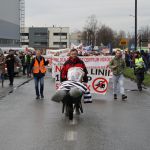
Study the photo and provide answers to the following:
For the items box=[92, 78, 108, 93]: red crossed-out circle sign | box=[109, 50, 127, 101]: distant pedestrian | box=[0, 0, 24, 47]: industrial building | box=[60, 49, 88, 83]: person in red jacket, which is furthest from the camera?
box=[0, 0, 24, 47]: industrial building

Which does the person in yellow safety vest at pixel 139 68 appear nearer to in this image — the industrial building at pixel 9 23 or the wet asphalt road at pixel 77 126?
the wet asphalt road at pixel 77 126

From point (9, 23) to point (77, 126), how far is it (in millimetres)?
99049

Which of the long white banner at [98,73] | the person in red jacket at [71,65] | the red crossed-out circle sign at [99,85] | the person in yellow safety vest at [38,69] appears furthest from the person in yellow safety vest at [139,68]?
the person in red jacket at [71,65]

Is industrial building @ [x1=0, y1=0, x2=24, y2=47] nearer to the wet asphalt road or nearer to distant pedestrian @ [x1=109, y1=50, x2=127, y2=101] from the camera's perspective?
distant pedestrian @ [x1=109, y1=50, x2=127, y2=101]

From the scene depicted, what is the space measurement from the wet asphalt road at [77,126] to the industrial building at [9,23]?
8589 centimetres

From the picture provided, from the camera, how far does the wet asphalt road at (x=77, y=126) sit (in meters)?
8.85

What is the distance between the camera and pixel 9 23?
A: 355ft

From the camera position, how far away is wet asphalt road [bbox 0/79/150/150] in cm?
885

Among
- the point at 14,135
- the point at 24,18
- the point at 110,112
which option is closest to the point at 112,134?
the point at 14,135

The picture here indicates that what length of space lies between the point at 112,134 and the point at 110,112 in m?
3.67

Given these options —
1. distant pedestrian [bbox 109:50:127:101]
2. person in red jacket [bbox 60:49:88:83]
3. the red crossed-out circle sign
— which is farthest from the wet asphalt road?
the red crossed-out circle sign

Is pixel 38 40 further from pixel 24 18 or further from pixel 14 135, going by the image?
pixel 14 135

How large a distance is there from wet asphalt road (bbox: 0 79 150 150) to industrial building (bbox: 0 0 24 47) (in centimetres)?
8589

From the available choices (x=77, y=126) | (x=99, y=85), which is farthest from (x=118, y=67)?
(x=77, y=126)
